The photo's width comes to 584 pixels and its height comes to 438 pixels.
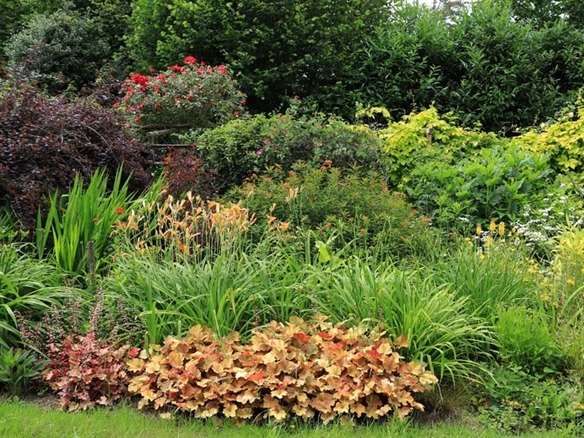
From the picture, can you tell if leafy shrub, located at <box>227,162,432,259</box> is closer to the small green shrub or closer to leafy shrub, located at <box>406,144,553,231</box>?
the small green shrub

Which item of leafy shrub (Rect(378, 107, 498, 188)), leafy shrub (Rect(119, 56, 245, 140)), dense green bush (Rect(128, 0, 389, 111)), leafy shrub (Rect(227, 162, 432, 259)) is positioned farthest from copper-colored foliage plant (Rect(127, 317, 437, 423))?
dense green bush (Rect(128, 0, 389, 111))

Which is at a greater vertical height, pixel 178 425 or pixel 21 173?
pixel 21 173

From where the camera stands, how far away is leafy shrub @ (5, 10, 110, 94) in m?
14.0

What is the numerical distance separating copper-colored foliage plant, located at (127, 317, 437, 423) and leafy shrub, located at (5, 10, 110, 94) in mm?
10772

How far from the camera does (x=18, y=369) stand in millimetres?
4305

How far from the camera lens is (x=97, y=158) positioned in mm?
7047

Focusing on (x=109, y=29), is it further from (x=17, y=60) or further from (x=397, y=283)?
(x=397, y=283)

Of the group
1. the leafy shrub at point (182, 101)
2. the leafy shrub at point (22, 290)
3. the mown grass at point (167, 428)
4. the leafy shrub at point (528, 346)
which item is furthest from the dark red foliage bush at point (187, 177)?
the leafy shrub at point (528, 346)

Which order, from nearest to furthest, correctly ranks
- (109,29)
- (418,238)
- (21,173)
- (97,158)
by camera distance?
(418,238), (21,173), (97,158), (109,29)

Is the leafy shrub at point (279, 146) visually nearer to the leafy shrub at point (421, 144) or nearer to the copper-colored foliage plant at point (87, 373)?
the leafy shrub at point (421, 144)

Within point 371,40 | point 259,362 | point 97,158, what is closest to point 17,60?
point 371,40

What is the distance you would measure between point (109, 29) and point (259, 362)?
46.9ft

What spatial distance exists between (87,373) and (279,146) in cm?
420

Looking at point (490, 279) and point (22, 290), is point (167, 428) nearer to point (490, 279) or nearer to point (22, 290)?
point (22, 290)
